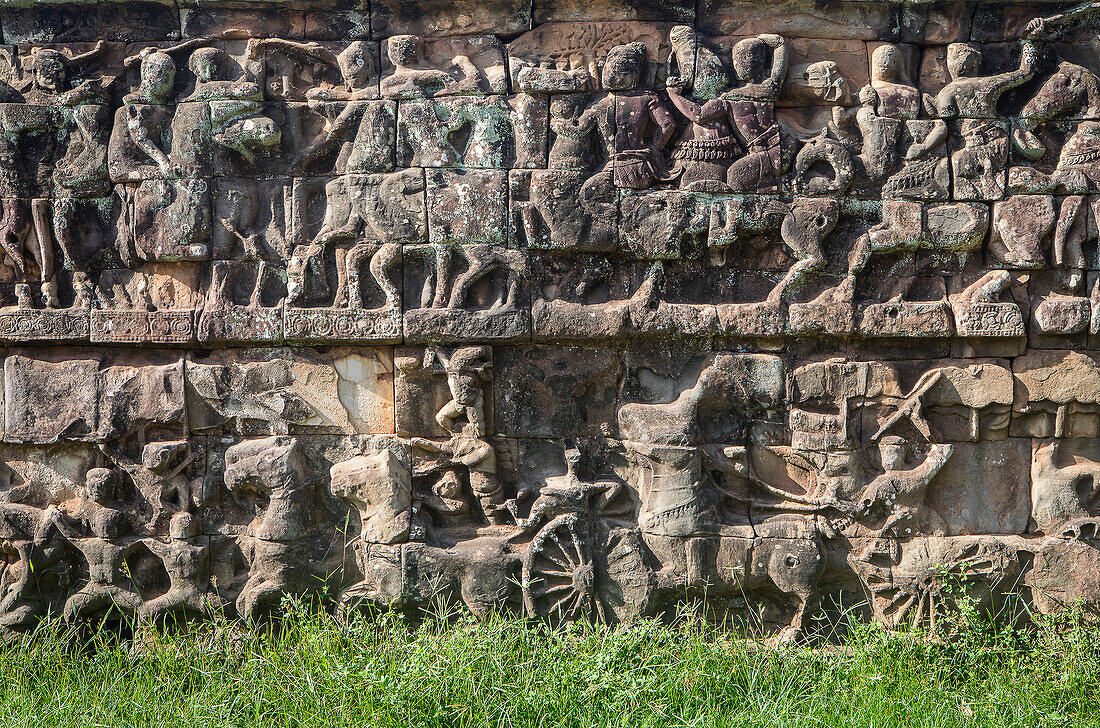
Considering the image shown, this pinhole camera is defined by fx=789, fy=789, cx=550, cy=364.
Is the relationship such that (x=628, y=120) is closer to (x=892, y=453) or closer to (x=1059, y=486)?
(x=892, y=453)

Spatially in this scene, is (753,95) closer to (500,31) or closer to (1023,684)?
(500,31)

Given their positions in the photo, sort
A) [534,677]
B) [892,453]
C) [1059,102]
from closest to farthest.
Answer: [534,677], [1059,102], [892,453]

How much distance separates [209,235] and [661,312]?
2.74m

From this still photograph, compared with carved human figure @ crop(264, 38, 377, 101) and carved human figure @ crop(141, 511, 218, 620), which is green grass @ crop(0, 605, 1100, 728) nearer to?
carved human figure @ crop(141, 511, 218, 620)

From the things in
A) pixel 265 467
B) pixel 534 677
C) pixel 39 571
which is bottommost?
pixel 534 677

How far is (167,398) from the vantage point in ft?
15.7

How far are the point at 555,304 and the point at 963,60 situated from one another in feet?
9.20

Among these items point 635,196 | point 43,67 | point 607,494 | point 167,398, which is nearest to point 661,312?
point 635,196

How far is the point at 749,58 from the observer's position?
4.63 metres

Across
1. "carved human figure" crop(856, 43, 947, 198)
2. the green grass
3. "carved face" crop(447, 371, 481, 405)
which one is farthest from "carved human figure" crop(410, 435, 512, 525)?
"carved human figure" crop(856, 43, 947, 198)

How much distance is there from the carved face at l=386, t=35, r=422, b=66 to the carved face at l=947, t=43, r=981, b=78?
318cm

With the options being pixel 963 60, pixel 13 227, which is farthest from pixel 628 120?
pixel 13 227

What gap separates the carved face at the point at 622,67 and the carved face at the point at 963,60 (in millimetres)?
1852

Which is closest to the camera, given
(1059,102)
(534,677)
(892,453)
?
(534,677)
